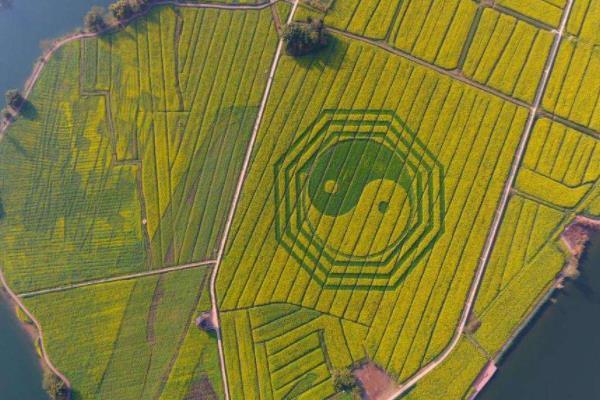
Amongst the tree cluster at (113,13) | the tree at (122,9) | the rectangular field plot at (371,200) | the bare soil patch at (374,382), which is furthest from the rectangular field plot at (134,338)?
the tree at (122,9)

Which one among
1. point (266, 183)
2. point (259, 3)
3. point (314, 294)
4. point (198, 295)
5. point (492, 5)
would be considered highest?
point (492, 5)

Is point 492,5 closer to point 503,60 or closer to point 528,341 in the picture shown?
point 503,60

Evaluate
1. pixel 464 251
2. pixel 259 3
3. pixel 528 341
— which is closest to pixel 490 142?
pixel 464 251

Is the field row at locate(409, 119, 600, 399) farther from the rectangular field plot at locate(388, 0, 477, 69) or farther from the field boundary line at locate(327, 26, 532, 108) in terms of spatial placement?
the rectangular field plot at locate(388, 0, 477, 69)

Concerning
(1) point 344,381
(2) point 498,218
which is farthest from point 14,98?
(2) point 498,218

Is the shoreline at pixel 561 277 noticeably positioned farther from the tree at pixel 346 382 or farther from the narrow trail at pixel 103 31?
the narrow trail at pixel 103 31

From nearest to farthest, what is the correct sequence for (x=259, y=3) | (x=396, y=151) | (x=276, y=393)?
(x=276, y=393) < (x=396, y=151) < (x=259, y=3)

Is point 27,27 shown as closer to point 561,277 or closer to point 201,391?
point 201,391
